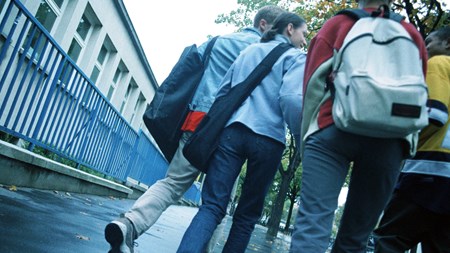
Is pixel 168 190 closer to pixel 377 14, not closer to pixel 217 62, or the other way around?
pixel 217 62

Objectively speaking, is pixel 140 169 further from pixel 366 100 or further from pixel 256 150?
pixel 366 100

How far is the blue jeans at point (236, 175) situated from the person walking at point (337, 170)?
59cm

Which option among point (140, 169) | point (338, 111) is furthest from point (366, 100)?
point (140, 169)

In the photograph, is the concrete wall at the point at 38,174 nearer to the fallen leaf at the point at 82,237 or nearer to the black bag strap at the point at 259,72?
the fallen leaf at the point at 82,237

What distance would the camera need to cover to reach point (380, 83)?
1607 millimetres

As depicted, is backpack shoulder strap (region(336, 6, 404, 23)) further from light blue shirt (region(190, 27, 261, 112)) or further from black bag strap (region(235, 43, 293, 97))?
light blue shirt (region(190, 27, 261, 112))

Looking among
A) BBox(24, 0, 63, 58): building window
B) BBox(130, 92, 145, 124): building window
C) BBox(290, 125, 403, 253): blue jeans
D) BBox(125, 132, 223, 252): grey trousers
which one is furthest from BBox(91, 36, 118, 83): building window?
BBox(290, 125, 403, 253): blue jeans

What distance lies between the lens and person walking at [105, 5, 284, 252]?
244cm

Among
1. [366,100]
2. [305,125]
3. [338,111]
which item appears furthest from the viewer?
[305,125]

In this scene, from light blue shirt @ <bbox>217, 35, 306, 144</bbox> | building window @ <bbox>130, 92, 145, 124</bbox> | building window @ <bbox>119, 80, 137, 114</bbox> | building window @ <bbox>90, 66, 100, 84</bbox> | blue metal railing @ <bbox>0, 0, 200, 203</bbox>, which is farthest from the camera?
building window @ <bbox>130, 92, 145, 124</bbox>

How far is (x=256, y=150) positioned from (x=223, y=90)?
0.50 meters

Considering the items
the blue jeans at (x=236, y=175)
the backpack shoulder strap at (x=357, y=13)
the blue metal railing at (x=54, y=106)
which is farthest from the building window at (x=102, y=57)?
the backpack shoulder strap at (x=357, y=13)

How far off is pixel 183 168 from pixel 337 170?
1312 mm

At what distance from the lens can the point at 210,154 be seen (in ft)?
8.29
